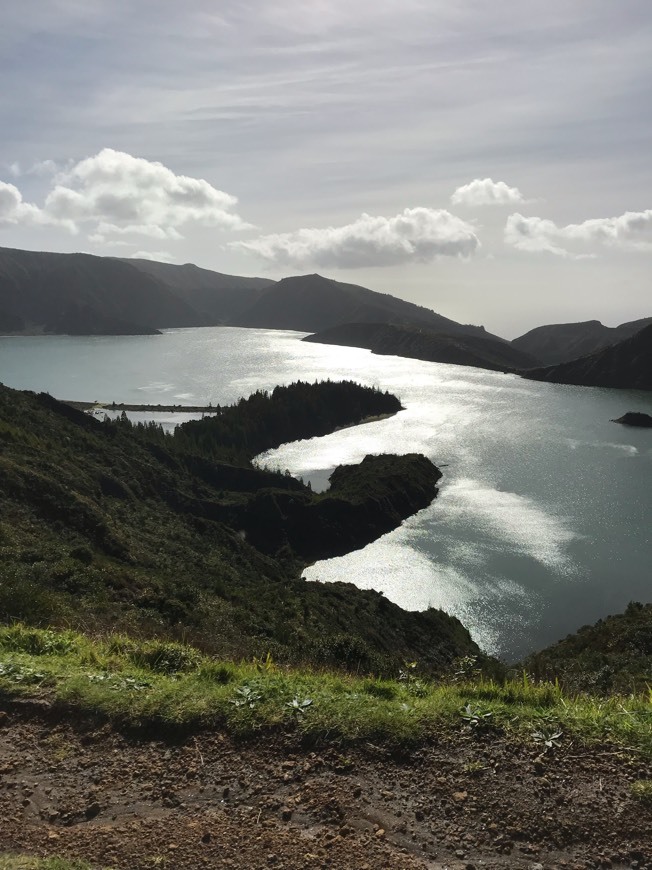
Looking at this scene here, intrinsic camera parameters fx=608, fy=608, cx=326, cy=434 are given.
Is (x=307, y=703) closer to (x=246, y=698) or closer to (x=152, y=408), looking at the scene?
(x=246, y=698)

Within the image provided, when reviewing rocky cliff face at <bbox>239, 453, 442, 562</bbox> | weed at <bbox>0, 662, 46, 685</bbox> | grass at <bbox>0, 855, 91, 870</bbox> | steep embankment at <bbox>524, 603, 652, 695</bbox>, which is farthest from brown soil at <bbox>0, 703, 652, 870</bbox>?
rocky cliff face at <bbox>239, 453, 442, 562</bbox>

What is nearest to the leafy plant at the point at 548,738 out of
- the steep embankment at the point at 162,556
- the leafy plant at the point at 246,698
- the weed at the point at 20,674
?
the leafy plant at the point at 246,698

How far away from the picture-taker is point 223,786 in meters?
7.21

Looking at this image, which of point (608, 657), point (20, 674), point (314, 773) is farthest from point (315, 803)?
point (608, 657)

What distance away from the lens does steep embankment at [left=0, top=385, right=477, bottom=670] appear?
838 inches

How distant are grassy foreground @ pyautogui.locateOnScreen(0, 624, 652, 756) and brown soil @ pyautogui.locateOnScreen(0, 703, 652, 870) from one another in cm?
24

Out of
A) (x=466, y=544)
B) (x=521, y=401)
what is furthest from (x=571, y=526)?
(x=521, y=401)

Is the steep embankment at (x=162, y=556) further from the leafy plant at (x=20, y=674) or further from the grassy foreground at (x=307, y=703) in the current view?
the leafy plant at (x=20, y=674)

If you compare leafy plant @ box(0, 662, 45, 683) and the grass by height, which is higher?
leafy plant @ box(0, 662, 45, 683)

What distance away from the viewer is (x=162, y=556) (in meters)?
40.3

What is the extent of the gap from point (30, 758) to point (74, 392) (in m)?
197

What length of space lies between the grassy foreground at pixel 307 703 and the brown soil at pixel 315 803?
236 mm

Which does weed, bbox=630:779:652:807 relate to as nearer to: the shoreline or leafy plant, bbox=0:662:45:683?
leafy plant, bbox=0:662:45:683

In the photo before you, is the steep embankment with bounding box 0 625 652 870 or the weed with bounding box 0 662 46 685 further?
the weed with bounding box 0 662 46 685
